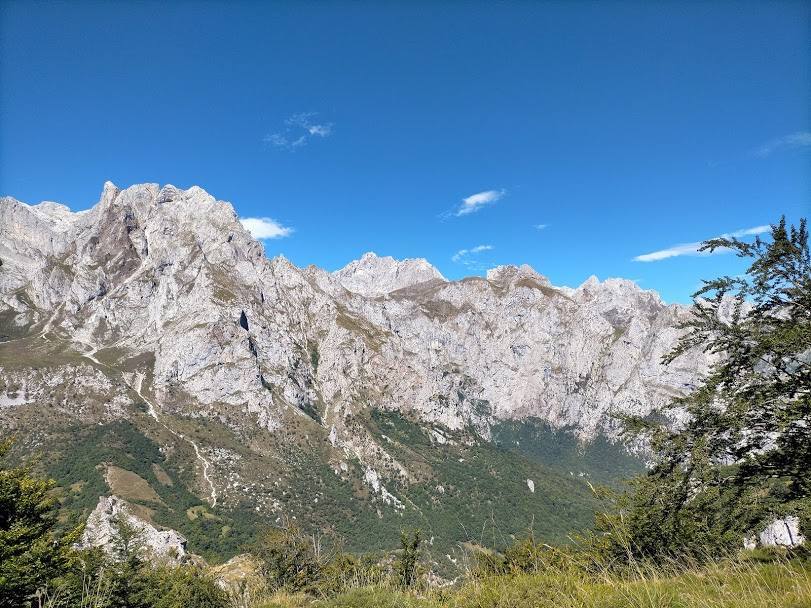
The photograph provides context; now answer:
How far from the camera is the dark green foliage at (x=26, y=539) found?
21.0 metres

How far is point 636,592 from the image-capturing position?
5832 mm

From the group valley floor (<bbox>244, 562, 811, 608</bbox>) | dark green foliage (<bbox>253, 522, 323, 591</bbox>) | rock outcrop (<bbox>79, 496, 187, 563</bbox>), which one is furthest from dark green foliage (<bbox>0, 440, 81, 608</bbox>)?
dark green foliage (<bbox>253, 522, 323, 591</bbox>)

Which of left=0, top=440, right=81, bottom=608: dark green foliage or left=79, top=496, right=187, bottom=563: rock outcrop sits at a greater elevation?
left=0, top=440, right=81, bottom=608: dark green foliage

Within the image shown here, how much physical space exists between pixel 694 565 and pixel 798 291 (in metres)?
8.38

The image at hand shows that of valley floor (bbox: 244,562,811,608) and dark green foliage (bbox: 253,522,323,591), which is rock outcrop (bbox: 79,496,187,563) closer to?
dark green foliage (bbox: 253,522,323,591)

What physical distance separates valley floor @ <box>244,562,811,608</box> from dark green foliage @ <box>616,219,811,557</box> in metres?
3.85

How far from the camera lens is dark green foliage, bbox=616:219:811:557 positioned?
1095cm

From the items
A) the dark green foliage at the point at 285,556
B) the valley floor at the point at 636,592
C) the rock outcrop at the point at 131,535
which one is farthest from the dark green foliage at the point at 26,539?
the dark green foliage at the point at 285,556

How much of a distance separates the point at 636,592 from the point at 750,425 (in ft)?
26.6

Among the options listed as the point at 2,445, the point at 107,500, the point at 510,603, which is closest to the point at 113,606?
the point at 2,445

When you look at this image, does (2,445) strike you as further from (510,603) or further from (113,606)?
(510,603)

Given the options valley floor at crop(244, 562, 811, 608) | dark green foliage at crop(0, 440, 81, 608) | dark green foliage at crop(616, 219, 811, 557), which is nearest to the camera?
valley floor at crop(244, 562, 811, 608)

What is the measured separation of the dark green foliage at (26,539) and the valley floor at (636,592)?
20374mm

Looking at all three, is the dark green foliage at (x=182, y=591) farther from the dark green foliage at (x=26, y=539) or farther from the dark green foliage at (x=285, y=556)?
the dark green foliage at (x=26, y=539)
